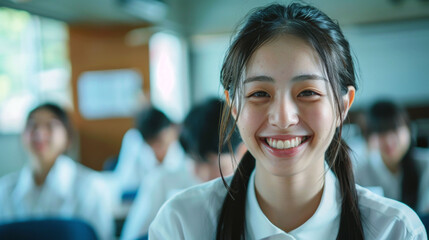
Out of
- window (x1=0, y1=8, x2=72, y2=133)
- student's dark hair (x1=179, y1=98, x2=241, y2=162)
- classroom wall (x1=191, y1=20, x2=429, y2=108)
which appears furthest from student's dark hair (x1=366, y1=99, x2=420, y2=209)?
window (x1=0, y1=8, x2=72, y2=133)

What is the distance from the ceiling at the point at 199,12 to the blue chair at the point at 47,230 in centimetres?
248

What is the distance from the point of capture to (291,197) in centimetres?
107

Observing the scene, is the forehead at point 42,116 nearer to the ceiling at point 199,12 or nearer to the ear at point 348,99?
the ceiling at point 199,12

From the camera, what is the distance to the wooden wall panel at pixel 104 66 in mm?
5578

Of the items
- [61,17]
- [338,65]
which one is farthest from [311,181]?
[61,17]

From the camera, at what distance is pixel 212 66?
20.2 feet

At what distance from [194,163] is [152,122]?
1206mm

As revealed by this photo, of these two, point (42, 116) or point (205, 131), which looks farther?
point (42, 116)

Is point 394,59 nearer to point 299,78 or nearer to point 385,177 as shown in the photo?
point 385,177

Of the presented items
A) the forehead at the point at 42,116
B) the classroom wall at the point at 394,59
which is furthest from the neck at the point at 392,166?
the classroom wall at the point at 394,59

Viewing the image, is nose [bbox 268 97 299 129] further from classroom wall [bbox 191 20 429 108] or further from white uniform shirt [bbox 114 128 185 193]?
classroom wall [bbox 191 20 429 108]

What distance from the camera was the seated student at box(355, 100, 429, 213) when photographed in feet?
7.87

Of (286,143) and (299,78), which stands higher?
(299,78)

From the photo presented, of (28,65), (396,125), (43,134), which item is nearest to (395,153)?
(396,125)
